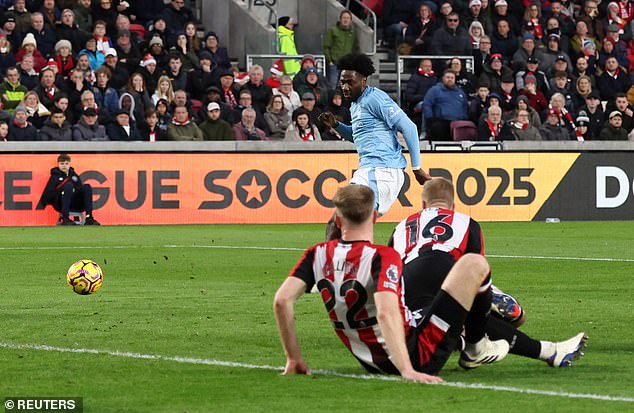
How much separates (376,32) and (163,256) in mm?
17369

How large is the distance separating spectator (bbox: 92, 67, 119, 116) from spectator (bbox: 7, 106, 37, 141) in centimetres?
157

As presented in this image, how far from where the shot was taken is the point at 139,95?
27.7 m

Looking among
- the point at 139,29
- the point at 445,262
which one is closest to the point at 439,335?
the point at 445,262

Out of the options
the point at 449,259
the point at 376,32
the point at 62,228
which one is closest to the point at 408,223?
the point at 449,259

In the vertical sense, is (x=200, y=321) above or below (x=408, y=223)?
below

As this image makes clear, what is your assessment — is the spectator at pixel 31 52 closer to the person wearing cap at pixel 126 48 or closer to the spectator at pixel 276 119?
the person wearing cap at pixel 126 48

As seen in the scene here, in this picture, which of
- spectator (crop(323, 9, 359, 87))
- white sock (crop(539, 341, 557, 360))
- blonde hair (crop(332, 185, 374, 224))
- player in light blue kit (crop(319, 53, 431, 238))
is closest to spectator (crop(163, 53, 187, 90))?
spectator (crop(323, 9, 359, 87))

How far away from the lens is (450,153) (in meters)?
27.7

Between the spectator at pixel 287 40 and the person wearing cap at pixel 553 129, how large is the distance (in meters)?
5.74

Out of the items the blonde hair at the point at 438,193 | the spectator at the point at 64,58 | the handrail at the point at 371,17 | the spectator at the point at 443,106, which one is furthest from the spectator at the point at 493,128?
the blonde hair at the point at 438,193

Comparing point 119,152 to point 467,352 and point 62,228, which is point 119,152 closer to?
point 62,228

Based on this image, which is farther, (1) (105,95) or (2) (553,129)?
(2) (553,129)

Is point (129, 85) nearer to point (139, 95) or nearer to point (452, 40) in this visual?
point (139, 95)

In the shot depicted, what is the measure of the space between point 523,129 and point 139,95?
26.4ft
